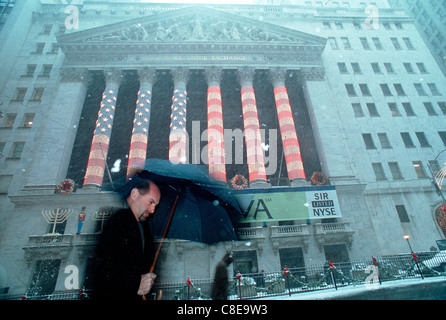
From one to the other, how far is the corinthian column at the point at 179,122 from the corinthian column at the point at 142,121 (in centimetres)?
279

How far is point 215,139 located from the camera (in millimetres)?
26875

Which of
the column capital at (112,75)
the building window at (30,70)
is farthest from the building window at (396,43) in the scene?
the building window at (30,70)

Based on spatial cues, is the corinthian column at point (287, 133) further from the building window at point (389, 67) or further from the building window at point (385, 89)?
the building window at point (389, 67)

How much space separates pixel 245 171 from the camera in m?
30.7

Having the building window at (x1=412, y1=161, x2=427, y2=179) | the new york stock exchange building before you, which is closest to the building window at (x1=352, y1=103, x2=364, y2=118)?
the new york stock exchange building

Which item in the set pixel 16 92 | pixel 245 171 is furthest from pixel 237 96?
pixel 16 92

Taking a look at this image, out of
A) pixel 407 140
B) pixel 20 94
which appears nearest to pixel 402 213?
pixel 407 140

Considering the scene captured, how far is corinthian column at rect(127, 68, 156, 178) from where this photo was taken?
83.5ft

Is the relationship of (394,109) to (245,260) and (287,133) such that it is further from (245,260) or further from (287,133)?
(245,260)

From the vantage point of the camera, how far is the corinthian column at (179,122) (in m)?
25.8

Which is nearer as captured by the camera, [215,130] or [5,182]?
[5,182]

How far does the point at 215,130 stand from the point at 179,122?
427 centimetres

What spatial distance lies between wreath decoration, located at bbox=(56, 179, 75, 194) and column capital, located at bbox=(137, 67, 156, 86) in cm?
1447

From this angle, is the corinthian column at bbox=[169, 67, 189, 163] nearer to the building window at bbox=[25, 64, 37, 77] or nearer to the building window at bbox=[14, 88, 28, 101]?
the building window at bbox=[14, 88, 28, 101]
